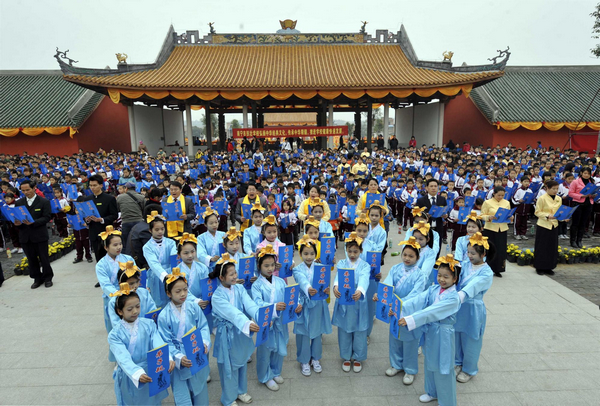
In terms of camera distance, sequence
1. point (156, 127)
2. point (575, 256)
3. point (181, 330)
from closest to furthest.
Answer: point (181, 330)
point (575, 256)
point (156, 127)

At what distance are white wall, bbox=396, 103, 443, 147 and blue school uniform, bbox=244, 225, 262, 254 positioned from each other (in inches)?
728

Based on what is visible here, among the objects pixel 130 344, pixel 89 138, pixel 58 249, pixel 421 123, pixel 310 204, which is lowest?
pixel 58 249

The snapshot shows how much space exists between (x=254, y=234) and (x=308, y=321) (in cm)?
160

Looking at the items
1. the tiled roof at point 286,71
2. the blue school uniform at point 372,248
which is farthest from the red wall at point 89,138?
the blue school uniform at point 372,248

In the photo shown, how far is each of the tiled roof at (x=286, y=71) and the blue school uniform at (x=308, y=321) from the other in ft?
51.9

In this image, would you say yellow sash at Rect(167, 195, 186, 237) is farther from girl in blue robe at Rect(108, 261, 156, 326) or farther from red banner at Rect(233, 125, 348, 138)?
red banner at Rect(233, 125, 348, 138)

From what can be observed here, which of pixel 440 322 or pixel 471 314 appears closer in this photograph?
pixel 440 322

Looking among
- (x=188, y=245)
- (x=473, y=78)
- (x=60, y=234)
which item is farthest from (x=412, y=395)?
(x=473, y=78)

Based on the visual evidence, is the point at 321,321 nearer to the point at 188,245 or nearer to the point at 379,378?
the point at 379,378

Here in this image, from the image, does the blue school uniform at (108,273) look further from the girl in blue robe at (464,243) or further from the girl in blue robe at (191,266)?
the girl in blue robe at (464,243)

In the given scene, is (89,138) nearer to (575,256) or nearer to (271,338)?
(271,338)

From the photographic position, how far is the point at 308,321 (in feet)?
12.3

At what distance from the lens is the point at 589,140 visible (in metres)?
19.5

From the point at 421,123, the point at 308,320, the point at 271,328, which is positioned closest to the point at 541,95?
the point at 421,123
